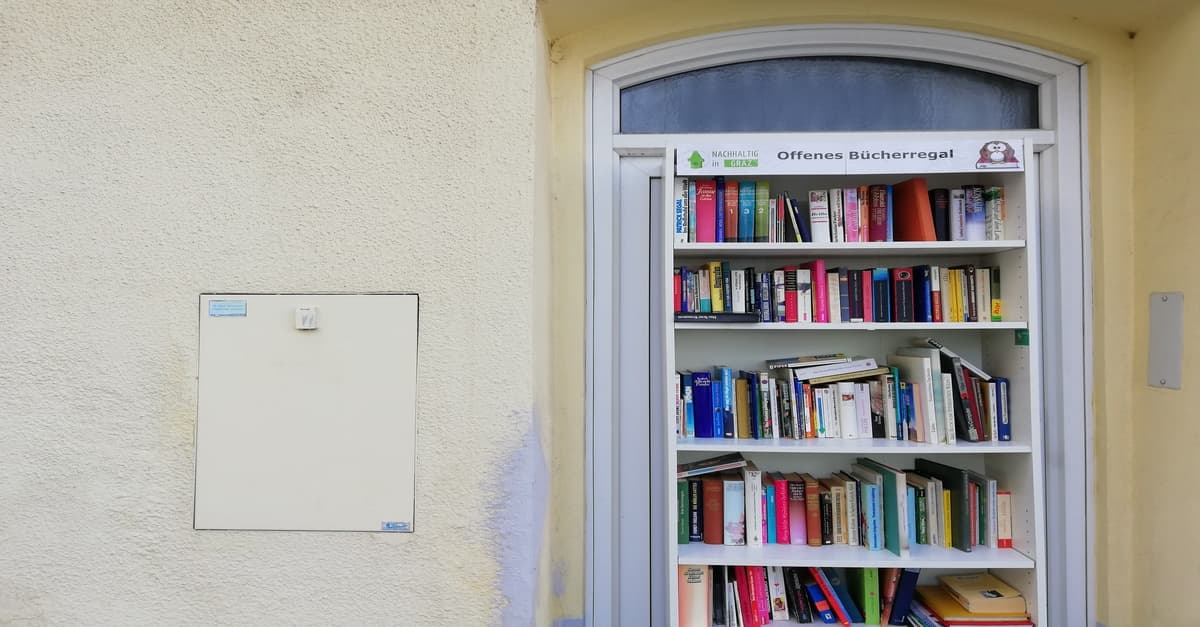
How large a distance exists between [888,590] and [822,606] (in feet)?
0.78

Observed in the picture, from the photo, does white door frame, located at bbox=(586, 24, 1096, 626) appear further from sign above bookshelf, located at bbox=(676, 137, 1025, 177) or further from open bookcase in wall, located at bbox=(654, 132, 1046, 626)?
sign above bookshelf, located at bbox=(676, 137, 1025, 177)

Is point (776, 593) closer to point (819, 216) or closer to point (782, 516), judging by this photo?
point (782, 516)

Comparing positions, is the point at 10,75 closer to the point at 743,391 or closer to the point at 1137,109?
the point at 743,391

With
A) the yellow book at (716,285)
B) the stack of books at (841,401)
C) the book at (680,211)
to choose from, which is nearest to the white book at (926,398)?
the stack of books at (841,401)

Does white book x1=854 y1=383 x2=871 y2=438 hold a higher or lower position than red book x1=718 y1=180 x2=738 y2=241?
lower

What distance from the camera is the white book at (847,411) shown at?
2.26 metres

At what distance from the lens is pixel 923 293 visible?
2242 mm

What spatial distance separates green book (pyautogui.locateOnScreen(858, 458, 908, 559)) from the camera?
83.8 inches

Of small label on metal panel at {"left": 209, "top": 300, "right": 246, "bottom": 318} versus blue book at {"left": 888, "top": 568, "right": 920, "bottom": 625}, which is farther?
blue book at {"left": 888, "top": 568, "right": 920, "bottom": 625}

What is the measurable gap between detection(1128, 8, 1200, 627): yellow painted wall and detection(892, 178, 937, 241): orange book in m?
0.74

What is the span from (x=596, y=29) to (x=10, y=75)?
1.88 metres

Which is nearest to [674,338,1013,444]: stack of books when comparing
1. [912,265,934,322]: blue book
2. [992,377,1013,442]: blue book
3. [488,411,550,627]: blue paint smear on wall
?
[992,377,1013,442]: blue book

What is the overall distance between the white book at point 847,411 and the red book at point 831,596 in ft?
1.55

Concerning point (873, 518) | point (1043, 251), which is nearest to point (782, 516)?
point (873, 518)
